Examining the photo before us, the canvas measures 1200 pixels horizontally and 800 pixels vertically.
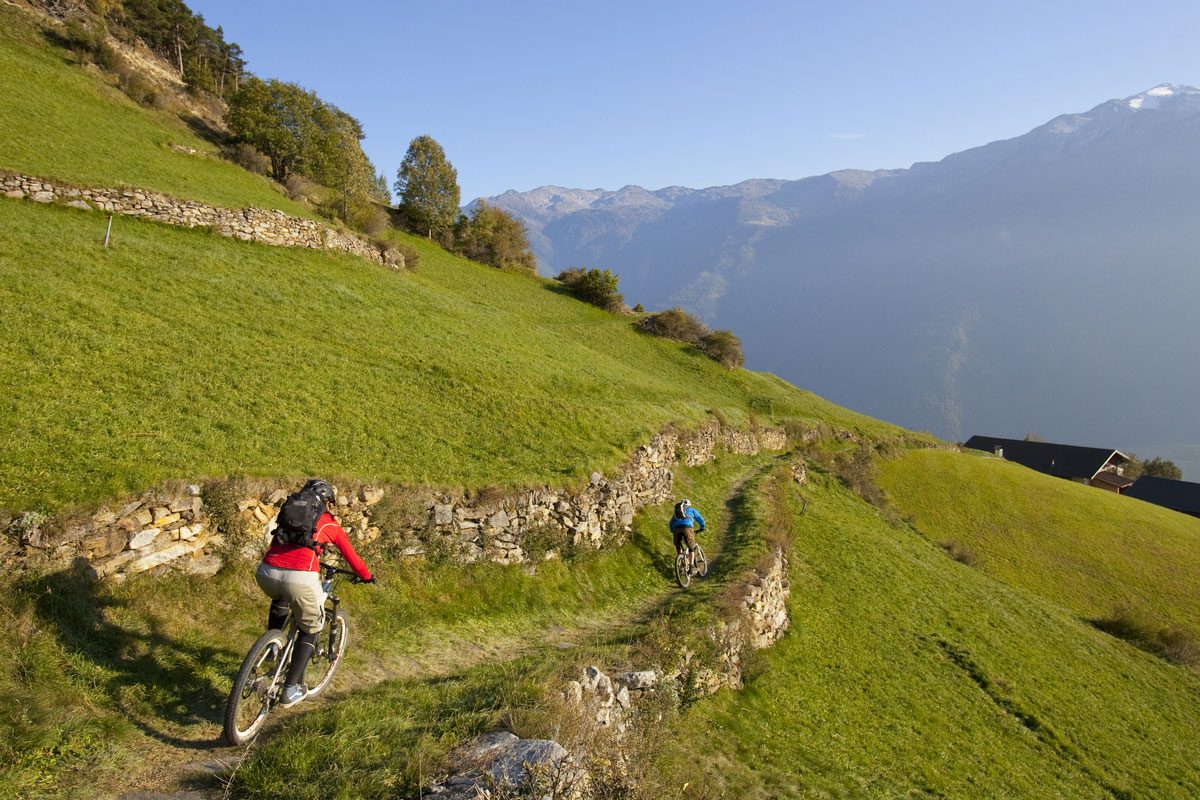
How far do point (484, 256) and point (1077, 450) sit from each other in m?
101

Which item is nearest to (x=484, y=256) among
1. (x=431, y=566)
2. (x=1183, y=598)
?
(x=431, y=566)

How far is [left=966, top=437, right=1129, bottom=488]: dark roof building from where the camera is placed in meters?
85.4

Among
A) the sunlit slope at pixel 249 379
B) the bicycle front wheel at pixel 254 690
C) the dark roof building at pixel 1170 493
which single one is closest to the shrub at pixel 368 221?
the sunlit slope at pixel 249 379

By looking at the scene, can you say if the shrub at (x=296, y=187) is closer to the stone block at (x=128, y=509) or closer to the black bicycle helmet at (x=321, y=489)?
the stone block at (x=128, y=509)

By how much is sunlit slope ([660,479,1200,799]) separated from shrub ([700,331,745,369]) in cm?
2901

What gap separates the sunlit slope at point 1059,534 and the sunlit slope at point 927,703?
8.40 meters

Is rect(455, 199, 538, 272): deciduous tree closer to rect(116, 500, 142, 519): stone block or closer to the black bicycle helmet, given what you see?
rect(116, 500, 142, 519): stone block

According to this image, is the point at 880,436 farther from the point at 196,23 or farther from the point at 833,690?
the point at 196,23

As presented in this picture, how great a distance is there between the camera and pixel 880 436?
2076 inches

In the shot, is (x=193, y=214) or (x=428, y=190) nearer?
(x=193, y=214)

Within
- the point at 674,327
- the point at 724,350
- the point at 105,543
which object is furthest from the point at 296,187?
the point at 105,543

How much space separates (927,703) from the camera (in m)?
15.2

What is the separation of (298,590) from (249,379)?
956 cm

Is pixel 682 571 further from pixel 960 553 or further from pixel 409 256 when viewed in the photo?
pixel 409 256
